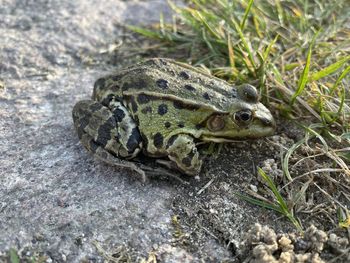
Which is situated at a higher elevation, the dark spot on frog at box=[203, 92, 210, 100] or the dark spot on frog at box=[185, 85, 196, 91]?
the dark spot on frog at box=[185, 85, 196, 91]

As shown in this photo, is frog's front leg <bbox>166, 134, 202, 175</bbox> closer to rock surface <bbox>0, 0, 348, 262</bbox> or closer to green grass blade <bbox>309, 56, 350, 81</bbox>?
rock surface <bbox>0, 0, 348, 262</bbox>

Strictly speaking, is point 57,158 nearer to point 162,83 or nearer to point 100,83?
point 100,83

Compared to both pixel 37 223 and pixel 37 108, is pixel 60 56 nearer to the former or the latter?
A: pixel 37 108

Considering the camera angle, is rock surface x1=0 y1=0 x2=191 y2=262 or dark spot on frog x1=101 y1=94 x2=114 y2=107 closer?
rock surface x1=0 y1=0 x2=191 y2=262

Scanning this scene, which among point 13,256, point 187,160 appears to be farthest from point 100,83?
point 13,256

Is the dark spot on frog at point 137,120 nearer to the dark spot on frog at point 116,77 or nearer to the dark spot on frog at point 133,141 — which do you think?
the dark spot on frog at point 133,141

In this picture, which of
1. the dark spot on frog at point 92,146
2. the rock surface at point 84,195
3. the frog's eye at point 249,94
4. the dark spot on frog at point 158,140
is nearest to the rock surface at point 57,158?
the rock surface at point 84,195

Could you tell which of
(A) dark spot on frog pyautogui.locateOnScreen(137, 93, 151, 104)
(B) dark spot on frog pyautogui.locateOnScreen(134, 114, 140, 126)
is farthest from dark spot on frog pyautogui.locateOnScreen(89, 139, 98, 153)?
(A) dark spot on frog pyautogui.locateOnScreen(137, 93, 151, 104)
